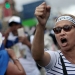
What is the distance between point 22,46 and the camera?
6.25 m

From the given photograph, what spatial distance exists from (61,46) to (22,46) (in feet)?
9.78

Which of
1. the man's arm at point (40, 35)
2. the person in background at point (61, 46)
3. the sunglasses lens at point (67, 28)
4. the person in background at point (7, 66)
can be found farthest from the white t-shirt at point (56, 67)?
the person in background at point (7, 66)

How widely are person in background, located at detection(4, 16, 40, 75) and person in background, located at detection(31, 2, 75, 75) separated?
8.35 ft

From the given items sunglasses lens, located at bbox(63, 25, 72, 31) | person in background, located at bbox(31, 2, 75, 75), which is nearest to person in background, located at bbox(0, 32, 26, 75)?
person in background, located at bbox(31, 2, 75, 75)

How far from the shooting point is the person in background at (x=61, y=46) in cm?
311

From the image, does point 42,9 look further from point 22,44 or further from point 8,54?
point 22,44

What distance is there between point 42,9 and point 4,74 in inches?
50.0

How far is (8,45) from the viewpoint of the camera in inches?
259

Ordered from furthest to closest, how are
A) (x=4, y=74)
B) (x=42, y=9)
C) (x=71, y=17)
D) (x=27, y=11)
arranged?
(x=27, y=11)
(x=4, y=74)
(x=71, y=17)
(x=42, y=9)

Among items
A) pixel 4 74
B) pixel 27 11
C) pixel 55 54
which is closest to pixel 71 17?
pixel 55 54

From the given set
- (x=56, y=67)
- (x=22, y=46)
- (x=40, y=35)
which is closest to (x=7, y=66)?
(x=56, y=67)

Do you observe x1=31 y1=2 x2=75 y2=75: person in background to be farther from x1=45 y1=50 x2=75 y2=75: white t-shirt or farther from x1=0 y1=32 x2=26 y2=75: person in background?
x1=0 y1=32 x2=26 y2=75: person in background

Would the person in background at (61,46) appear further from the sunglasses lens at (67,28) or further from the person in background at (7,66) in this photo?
the person in background at (7,66)

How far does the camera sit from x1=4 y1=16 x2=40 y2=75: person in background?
19.4 feet
